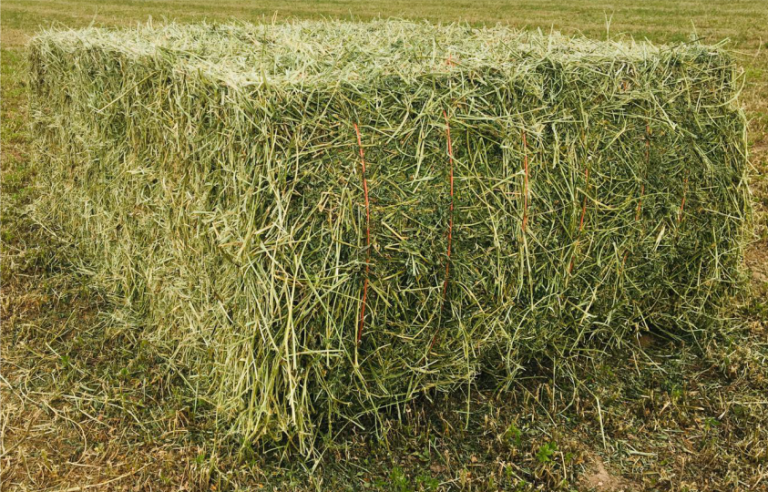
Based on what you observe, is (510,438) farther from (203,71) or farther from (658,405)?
(203,71)

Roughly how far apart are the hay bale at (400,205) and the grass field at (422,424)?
0.16m

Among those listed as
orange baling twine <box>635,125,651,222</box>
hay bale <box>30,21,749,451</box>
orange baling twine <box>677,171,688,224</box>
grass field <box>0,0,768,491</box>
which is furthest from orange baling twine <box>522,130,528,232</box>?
orange baling twine <box>677,171,688,224</box>

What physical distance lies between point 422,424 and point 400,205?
3.76 ft

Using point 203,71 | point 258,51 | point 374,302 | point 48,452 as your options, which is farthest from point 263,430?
point 258,51

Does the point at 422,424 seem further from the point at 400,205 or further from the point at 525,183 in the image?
the point at 525,183

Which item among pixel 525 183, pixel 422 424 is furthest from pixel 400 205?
pixel 422 424

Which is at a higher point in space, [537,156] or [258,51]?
[258,51]

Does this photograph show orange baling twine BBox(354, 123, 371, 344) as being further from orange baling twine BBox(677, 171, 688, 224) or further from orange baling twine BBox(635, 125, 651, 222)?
orange baling twine BBox(677, 171, 688, 224)

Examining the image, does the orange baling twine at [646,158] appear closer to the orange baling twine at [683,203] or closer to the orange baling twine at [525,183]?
the orange baling twine at [683,203]

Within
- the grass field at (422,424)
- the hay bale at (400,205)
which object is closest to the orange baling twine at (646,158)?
the hay bale at (400,205)

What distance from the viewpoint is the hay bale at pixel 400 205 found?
9.82 ft

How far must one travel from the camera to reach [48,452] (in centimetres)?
326

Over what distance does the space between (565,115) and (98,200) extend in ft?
9.89

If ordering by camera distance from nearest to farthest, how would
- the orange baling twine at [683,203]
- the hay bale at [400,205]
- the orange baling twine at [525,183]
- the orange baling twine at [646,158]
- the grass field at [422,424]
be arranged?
the hay bale at [400,205] < the grass field at [422,424] < the orange baling twine at [525,183] < the orange baling twine at [646,158] < the orange baling twine at [683,203]
